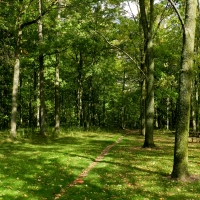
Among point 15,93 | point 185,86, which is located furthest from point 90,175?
point 15,93

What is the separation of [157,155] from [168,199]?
9.75 metres

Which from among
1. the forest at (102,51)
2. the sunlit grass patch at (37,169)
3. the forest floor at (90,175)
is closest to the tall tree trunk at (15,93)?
the forest at (102,51)

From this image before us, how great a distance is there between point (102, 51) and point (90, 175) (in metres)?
30.2

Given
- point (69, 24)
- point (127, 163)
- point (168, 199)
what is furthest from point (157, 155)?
point (69, 24)

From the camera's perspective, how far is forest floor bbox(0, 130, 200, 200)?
1149 centimetres

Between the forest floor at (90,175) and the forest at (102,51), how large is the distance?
1990mm

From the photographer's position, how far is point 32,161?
17438mm

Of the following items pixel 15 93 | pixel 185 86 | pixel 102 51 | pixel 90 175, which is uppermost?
pixel 102 51

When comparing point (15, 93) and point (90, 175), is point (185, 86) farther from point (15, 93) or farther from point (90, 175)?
point (15, 93)

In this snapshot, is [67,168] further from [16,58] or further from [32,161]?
[16,58]

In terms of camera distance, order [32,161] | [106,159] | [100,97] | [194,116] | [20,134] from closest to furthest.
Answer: [32,161]
[106,159]
[20,134]
[194,116]
[100,97]

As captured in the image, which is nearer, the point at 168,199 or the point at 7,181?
the point at 168,199

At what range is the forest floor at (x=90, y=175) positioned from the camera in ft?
37.7

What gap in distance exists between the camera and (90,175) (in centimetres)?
1463
